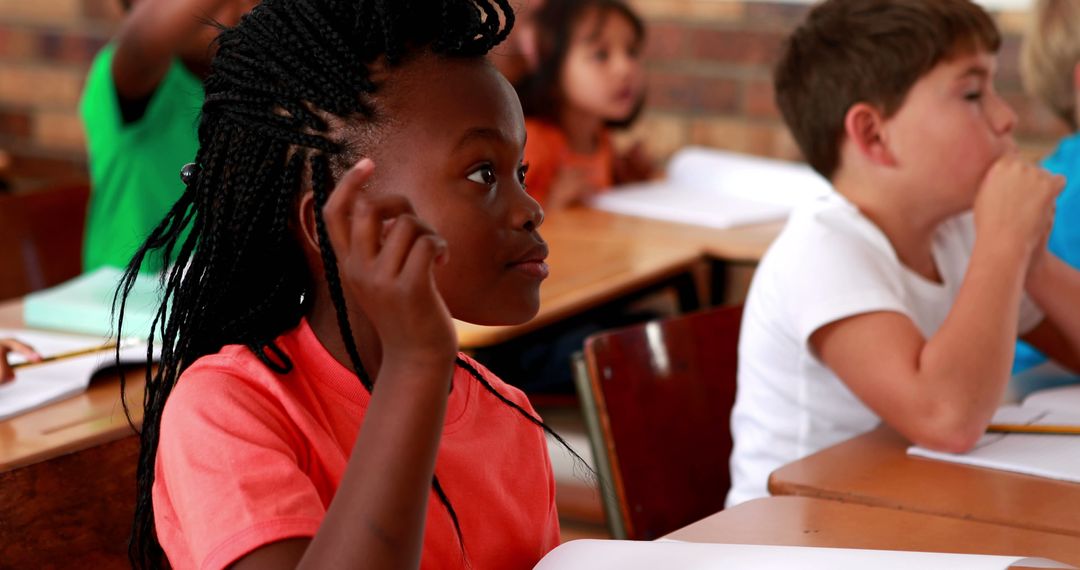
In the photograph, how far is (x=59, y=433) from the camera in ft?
4.33

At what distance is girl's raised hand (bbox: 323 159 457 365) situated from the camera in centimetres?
73

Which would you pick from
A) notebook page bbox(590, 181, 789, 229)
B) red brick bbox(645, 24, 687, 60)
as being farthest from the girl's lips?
red brick bbox(645, 24, 687, 60)

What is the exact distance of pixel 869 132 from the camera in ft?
5.39

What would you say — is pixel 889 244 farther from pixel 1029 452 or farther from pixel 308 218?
pixel 308 218

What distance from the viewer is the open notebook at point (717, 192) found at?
9.16 ft

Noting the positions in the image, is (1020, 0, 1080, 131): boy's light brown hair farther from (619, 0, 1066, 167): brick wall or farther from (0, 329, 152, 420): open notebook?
(0, 329, 152, 420): open notebook

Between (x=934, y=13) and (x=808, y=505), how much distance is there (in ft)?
2.38

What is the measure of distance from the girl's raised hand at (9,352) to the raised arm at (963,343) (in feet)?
2.93

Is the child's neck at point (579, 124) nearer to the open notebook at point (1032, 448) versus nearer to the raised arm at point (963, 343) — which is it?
the raised arm at point (963, 343)

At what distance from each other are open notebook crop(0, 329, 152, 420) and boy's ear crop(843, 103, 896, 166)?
910 mm

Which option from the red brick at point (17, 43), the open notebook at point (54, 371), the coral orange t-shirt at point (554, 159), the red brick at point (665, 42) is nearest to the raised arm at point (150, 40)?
the open notebook at point (54, 371)

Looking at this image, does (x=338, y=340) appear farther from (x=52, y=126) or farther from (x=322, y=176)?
(x=52, y=126)

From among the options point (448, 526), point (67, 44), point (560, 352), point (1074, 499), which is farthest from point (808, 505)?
point (67, 44)

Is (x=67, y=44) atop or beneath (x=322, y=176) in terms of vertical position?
beneath
